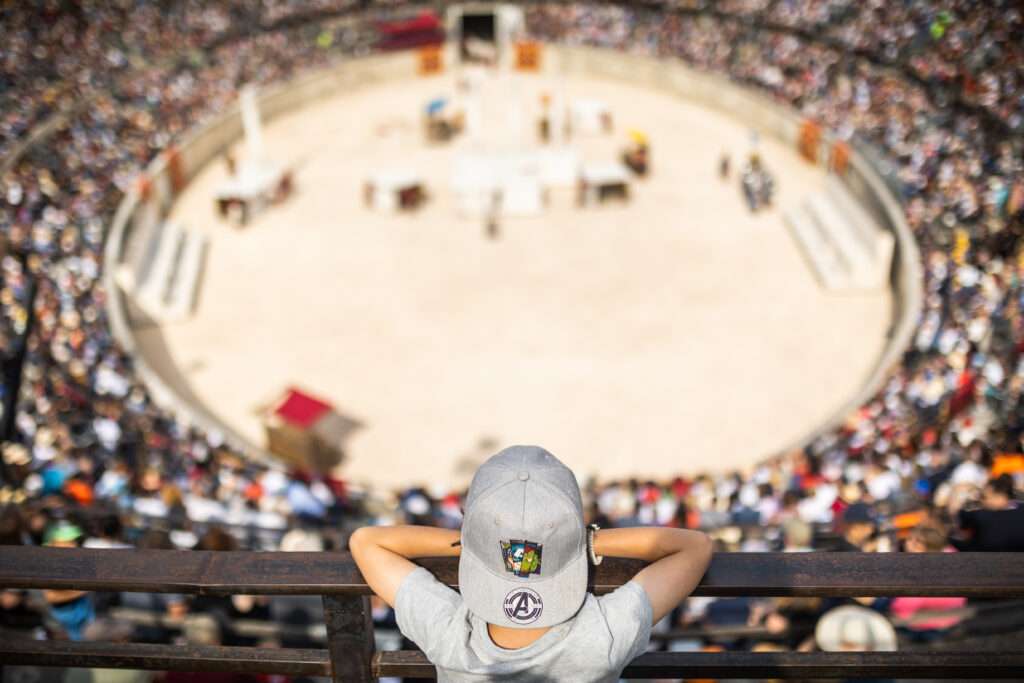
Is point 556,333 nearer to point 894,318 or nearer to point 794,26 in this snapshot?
point 894,318

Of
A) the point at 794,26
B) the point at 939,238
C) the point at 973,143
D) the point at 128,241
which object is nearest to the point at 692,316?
the point at 939,238

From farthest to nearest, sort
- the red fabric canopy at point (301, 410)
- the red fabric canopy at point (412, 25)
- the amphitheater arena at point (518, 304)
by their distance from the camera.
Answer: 1. the red fabric canopy at point (412, 25)
2. the amphitheater arena at point (518, 304)
3. the red fabric canopy at point (301, 410)

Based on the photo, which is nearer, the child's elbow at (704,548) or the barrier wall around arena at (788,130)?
the child's elbow at (704,548)

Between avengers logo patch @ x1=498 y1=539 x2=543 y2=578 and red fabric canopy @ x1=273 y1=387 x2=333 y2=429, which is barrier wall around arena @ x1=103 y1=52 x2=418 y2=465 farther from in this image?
avengers logo patch @ x1=498 y1=539 x2=543 y2=578

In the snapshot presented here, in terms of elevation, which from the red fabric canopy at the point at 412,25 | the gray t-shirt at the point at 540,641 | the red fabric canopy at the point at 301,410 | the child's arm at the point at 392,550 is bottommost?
the gray t-shirt at the point at 540,641

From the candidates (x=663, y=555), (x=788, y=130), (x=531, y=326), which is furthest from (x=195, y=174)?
(x=663, y=555)

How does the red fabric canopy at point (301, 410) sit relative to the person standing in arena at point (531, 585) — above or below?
above

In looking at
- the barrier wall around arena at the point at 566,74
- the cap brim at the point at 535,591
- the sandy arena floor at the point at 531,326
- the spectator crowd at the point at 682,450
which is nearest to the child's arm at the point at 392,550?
the cap brim at the point at 535,591

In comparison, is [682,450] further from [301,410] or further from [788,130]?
[788,130]

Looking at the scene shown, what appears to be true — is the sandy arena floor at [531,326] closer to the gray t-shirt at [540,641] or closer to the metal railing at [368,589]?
the metal railing at [368,589]

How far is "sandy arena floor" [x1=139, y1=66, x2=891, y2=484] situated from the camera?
20.5 metres

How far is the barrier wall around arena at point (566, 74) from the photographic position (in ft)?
68.1

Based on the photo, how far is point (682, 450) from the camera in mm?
19906

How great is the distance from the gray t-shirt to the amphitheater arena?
16.5 m
